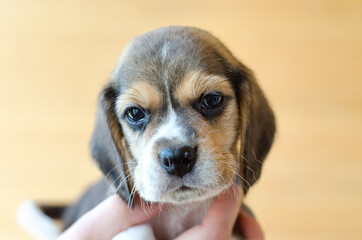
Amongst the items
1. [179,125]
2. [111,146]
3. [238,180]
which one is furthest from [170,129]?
[238,180]

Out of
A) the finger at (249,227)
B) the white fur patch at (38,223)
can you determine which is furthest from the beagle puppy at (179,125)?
the white fur patch at (38,223)

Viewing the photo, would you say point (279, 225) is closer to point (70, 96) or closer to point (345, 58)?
point (345, 58)

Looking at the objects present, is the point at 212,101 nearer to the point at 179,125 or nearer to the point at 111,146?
the point at 179,125

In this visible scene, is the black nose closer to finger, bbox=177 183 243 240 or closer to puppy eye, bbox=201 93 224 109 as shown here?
puppy eye, bbox=201 93 224 109

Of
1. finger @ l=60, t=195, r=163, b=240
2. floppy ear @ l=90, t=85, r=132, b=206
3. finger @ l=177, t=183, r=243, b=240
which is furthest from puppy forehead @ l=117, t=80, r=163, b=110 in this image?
finger @ l=177, t=183, r=243, b=240

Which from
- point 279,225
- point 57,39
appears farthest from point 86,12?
point 279,225

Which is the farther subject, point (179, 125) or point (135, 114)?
point (135, 114)
